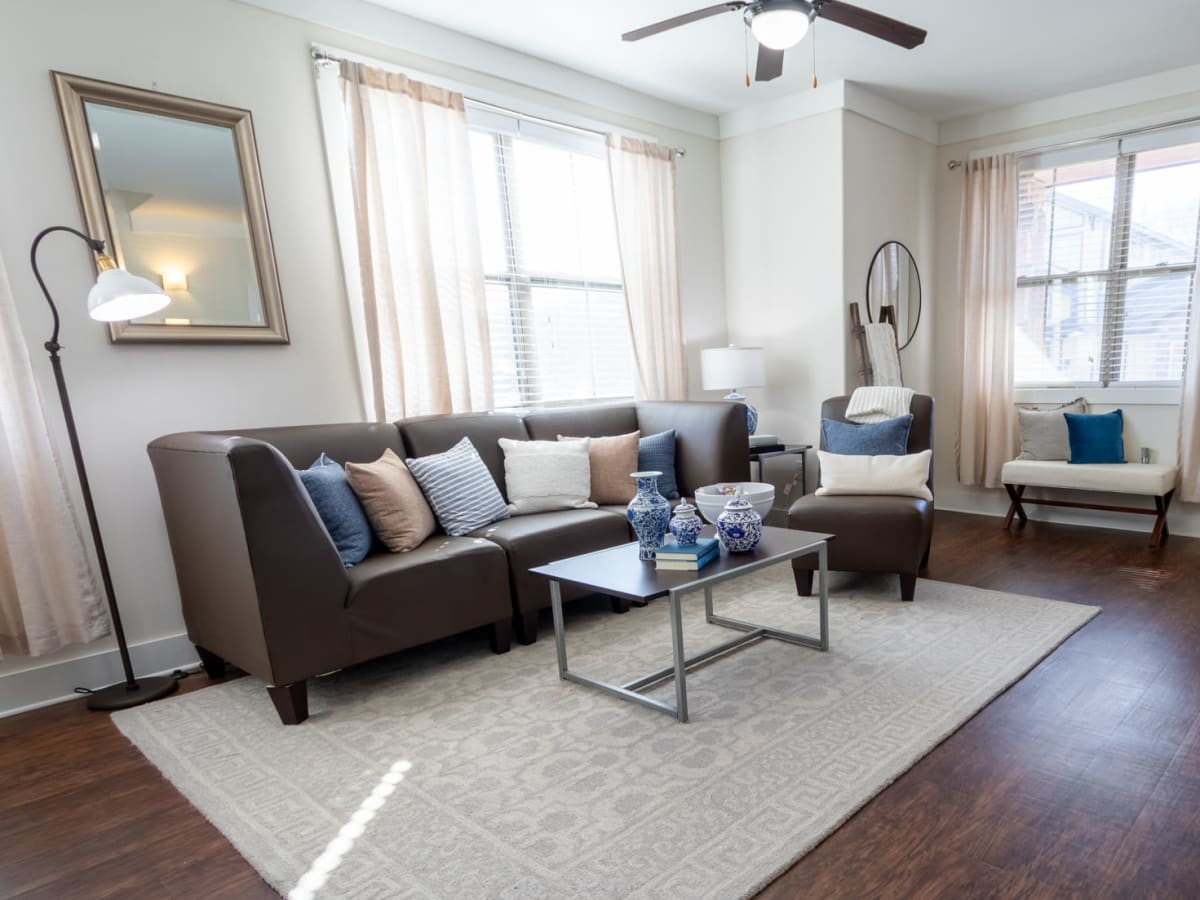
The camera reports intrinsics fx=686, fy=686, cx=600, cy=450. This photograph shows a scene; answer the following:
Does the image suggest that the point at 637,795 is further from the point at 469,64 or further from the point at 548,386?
the point at 469,64

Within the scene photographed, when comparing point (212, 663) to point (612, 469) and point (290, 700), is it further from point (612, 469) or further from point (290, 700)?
point (612, 469)

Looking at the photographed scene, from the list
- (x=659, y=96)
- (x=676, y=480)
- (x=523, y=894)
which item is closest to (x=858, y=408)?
(x=676, y=480)

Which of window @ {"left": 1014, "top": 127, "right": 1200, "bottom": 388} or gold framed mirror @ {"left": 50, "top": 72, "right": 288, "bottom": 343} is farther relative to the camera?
window @ {"left": 1014, "top": 127, "right": 1200, "bottom": 388}

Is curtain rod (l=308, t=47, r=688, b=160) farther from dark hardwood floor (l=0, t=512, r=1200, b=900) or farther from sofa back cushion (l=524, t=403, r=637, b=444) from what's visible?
dark hardwood floor (l=0, t=512, r=1200, b=900)

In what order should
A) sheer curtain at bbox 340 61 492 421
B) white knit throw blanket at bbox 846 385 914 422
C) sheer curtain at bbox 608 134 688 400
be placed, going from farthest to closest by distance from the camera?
sheer curtain at bbox 608 134 688 400
white knit throw blanket at bbox 846 385 914 422
sheer curtain at bbox 340 61 492 421

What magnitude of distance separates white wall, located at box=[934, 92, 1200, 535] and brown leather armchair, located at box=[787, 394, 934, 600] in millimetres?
2035

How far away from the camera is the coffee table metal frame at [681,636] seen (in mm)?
2010

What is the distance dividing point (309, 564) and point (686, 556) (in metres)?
1.20

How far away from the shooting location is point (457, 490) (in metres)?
2.88

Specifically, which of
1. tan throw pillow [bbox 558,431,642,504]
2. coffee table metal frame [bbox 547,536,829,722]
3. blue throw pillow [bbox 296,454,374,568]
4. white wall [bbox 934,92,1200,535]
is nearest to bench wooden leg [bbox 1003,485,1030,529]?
white wall [bbox 934,92,1200,535]

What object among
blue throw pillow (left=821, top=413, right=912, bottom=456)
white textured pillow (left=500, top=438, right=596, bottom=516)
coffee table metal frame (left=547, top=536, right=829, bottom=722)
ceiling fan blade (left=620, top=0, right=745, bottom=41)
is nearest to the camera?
coffee table metal frame (left=547, top=536, right=829, bottom=722)

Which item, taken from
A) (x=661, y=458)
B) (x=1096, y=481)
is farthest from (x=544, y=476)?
(x=1096, y=481)

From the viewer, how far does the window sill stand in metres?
4.02

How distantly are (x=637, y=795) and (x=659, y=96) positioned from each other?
4019 mm
